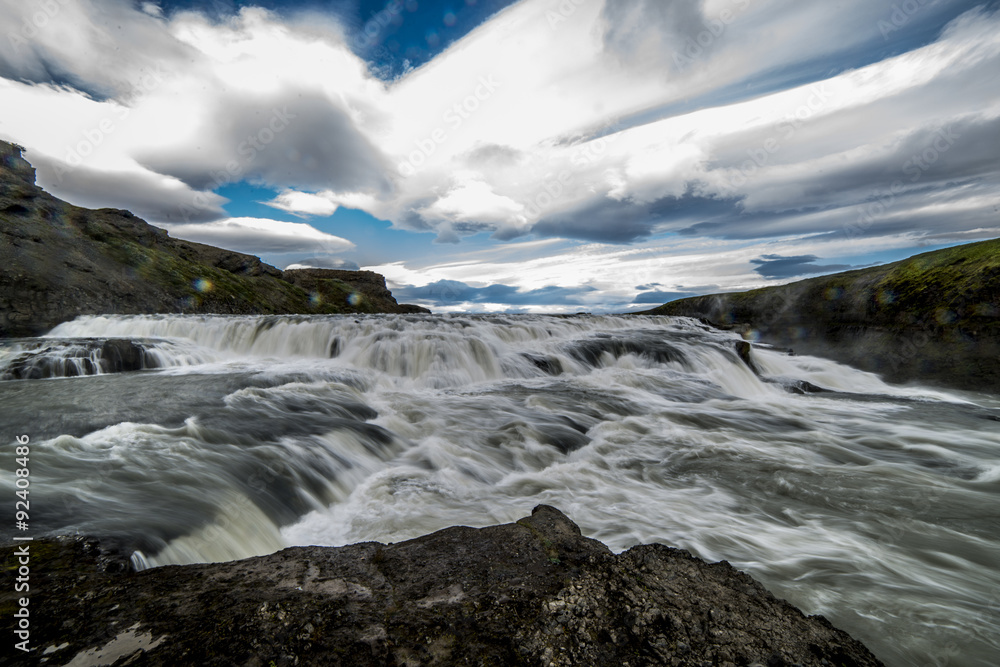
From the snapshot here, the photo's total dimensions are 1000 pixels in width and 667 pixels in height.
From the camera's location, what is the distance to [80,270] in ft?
73.7

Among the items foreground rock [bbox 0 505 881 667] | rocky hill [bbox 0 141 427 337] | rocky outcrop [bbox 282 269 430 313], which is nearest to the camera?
foreground rock [bbox 0 505 881 667]

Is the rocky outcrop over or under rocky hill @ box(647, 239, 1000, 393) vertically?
over

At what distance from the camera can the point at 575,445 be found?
707 cm

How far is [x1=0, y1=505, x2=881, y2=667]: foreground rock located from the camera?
1.56 meters

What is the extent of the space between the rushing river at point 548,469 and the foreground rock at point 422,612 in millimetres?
932

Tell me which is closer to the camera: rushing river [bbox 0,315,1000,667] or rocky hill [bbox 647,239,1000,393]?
rushing river [bbox 0,315,1000,667]

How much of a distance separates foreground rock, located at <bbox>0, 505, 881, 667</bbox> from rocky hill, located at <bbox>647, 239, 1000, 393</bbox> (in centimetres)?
1797

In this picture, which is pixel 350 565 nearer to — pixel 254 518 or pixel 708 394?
pixel 254 518

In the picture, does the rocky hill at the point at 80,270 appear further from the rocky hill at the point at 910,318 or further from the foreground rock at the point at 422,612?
the rocky hill at the point at 910,318

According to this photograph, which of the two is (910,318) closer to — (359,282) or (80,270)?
(80,270)

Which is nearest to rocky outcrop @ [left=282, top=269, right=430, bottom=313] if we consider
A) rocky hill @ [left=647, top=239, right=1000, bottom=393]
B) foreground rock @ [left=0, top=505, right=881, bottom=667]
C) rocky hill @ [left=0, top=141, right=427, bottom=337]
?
rocky hill @ [left=0, top=141, right=427, bottom=337]

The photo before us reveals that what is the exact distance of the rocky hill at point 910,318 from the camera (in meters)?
13.8

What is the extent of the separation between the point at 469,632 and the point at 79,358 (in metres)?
14.2

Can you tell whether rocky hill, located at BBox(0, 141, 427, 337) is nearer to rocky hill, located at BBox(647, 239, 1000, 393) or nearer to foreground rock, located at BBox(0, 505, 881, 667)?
foreground rock, located at BBox(0, 505, 881, 667)
